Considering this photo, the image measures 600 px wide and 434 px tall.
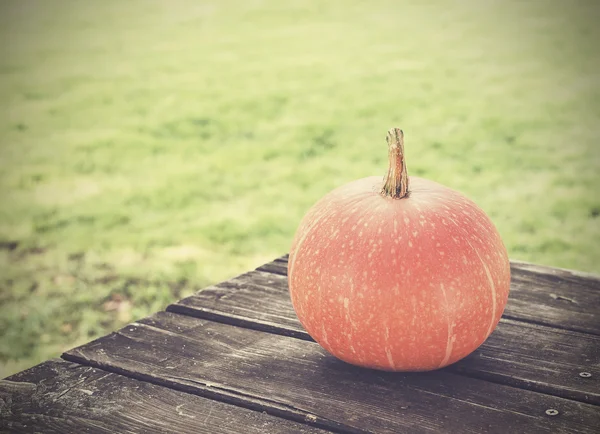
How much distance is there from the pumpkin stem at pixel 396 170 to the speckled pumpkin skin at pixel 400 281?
0.02 m

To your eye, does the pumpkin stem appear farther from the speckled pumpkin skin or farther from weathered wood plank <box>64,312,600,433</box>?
weathered wood plank <box>64,312,600,433</box>

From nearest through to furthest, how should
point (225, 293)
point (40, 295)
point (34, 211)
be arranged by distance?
point (225, 293) → point (40, 295) → point (34, 211)

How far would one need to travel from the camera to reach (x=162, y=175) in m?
5.61

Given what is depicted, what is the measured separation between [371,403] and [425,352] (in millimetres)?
166

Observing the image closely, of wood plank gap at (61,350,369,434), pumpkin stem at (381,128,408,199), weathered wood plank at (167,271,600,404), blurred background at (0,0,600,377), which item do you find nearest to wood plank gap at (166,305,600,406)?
weathered wood plank at (167,271,600,404)

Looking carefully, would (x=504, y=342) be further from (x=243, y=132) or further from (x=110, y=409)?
(x=243, y=132)

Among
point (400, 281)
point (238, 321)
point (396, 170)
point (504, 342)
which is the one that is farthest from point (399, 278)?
point (238, 321)

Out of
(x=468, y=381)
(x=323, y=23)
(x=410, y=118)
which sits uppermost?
(x=323, y=23)

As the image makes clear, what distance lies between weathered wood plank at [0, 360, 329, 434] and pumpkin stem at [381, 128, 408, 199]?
56cm

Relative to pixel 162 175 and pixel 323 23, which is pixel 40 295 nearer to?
pixel 162 175

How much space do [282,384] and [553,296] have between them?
3.05 feet

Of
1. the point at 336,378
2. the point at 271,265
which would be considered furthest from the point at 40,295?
the point at 336,378

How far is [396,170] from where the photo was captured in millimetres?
1522

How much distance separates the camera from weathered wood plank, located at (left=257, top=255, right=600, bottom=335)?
70.5 inches
